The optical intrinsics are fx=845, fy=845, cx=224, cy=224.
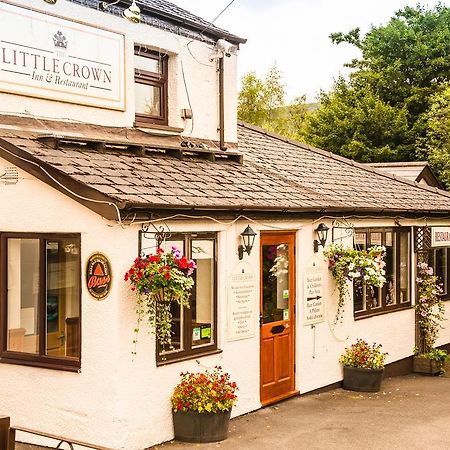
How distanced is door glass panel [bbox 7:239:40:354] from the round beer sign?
0.88m

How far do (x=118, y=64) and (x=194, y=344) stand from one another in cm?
415

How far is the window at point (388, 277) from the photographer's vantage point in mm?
14727

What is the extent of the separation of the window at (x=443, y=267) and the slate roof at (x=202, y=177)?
1.26 m

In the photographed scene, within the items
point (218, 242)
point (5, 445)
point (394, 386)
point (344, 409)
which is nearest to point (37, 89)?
point (218, 242)

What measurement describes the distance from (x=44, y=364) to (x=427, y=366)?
8.48 meters

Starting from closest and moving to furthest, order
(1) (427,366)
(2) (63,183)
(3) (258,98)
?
1. (2) (63,183)
2. (1) (427,366)
3. (3) (258,98)

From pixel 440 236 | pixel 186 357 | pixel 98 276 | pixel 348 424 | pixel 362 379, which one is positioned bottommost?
pixel 348 424

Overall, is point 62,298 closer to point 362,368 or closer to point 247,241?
point 247,241

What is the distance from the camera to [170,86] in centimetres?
1307

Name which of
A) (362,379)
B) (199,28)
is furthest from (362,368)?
(199,28)

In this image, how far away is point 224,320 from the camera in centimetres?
1130

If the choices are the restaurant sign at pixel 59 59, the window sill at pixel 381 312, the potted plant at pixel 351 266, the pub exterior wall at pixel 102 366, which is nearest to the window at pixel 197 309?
the pub exterior wall at pixel 102 366

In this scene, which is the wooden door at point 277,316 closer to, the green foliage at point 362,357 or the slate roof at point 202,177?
the slate roof at point 202,177

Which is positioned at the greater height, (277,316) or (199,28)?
(199,28)
